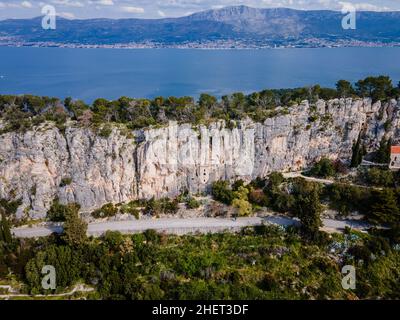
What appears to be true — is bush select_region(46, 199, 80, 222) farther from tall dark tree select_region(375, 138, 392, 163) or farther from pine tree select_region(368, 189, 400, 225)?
tall dark tree select_region(375, 138, 392, 163)

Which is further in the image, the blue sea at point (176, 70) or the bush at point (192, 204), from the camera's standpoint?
the blue sea at point (176, 70)

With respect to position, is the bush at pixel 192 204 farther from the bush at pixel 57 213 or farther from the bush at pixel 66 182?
the bush at pixel 66 182

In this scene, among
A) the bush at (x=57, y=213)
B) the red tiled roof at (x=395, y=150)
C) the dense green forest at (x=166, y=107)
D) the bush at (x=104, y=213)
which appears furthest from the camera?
the dense green forest at (x=166, y=107)

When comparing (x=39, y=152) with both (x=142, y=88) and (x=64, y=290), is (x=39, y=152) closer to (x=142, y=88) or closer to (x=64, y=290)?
(x=64, y=290)

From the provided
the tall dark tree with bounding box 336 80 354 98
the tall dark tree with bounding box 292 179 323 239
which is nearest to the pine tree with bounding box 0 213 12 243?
the tall dark tree with bounding box 292 179 323 239

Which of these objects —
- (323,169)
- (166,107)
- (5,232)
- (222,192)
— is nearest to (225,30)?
(166,107)

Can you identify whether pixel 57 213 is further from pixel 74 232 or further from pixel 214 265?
pixel 214 265

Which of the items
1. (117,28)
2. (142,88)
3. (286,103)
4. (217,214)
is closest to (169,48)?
(117,28)

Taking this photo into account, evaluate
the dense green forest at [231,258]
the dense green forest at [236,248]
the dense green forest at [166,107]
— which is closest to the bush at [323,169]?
the dense green forest at [236,248]
